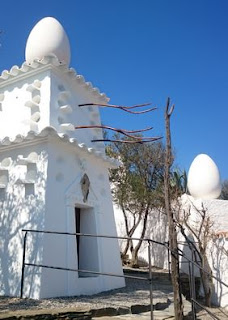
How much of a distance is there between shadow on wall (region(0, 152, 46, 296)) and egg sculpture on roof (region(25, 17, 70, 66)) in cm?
316

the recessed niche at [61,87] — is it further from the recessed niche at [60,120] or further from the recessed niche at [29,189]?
the recessed niche at [29,189]

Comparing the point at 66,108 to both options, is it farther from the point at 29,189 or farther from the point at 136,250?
the point at 136,250

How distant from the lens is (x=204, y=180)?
43.1 ft

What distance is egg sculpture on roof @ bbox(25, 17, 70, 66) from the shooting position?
31.4 ft

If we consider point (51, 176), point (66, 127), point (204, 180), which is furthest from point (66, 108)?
point (204, 180)

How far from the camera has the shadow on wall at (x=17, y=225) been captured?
23.9 ft

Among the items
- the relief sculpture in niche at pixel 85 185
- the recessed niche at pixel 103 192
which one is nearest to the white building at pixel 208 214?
the recessed niche at pixel 103 192

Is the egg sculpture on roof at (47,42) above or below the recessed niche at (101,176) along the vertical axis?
above

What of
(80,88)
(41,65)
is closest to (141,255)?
(80,88)

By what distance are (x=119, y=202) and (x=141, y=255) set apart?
8.08 feet

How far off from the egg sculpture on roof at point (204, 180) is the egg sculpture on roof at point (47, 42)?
6393mm

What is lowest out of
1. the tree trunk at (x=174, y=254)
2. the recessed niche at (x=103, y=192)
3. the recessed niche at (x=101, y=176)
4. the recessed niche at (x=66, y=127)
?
the tree trunk at (x=174, y=254)

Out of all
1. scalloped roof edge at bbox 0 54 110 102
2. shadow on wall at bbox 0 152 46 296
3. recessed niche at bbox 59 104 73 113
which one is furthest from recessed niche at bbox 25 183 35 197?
scalloped roof edge at bbox 0 54 110 102

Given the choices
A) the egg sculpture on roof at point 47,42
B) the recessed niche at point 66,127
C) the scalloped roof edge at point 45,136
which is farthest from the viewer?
the egg sculpture on roof at point 47,42
